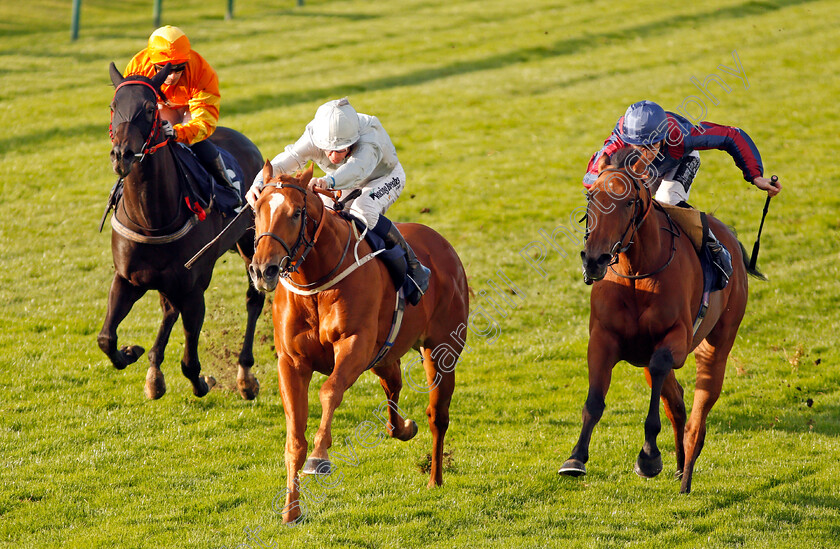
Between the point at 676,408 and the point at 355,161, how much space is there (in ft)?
A: 11.6

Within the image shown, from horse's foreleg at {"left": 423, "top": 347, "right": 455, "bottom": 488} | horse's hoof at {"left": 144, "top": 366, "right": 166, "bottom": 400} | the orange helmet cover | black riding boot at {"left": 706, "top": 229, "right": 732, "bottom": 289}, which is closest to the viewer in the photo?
black riding boot at {"left": 706, "top": 229, "right": 732, "bottom": 289}

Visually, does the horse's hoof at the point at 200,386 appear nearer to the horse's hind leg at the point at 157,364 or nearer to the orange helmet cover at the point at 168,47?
the horse's hind leg at the point at 157,364

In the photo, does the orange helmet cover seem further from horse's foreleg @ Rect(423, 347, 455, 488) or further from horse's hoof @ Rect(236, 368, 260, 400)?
horse's foreleg @ Rect(423, 347, 455, 488)

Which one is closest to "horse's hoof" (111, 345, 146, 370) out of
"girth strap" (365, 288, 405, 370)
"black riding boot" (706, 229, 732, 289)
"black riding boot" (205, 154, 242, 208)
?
"black riding boot" (205, 154, 242, 208)

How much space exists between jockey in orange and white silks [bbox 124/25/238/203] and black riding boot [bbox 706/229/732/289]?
439cm

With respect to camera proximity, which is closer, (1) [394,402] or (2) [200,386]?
(1) [394,402]

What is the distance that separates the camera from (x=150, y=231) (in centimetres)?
765

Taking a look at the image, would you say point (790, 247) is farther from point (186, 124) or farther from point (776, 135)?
point (186, 124)

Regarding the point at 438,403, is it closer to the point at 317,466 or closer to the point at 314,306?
the point at 314,306

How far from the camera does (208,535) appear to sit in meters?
6.61

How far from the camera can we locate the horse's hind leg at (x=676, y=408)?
7.74 metres

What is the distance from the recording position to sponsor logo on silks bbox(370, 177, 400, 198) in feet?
23.0

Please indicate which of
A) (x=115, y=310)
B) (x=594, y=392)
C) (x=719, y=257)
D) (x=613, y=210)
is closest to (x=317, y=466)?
(x=594, y=392)

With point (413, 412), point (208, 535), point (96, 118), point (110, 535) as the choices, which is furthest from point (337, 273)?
point (96, 118)
